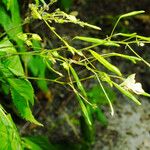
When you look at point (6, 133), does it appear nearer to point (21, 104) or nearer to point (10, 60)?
point (21, 104)

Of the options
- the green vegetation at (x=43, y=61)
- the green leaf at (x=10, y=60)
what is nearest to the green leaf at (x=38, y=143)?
the green vegetation at (x=43, y=61)

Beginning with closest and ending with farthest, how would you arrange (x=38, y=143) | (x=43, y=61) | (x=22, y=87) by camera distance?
(x=43, y=61) → (x=22, y=87) → (x=38, y=143)

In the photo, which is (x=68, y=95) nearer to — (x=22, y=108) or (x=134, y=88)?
(x=22, y=108)

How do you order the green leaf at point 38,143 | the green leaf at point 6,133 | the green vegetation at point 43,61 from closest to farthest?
the green vegetation at point 43,61 → the green leaf at point 6,133 → the green leaf at point 38,143

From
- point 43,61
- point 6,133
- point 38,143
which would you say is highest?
point 43,61

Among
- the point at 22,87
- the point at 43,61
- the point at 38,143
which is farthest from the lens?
the point at 38,143

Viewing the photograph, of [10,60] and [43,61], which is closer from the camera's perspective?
[43,61]

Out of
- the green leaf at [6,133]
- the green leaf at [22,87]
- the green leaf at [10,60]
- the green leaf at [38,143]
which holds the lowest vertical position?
the green leaf at [38,143]

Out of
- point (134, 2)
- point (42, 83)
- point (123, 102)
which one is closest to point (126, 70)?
point (123, 102)

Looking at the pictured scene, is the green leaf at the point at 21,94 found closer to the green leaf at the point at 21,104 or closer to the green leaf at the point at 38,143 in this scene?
the green leaf at the point at 21,104

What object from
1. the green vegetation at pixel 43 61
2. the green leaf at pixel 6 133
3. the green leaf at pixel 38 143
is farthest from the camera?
the green leaf at pixel 38 143

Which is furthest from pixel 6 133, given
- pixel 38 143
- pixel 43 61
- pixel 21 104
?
pixel 38 143

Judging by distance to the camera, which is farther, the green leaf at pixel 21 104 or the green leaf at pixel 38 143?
the green leaf at pixel 38 143
